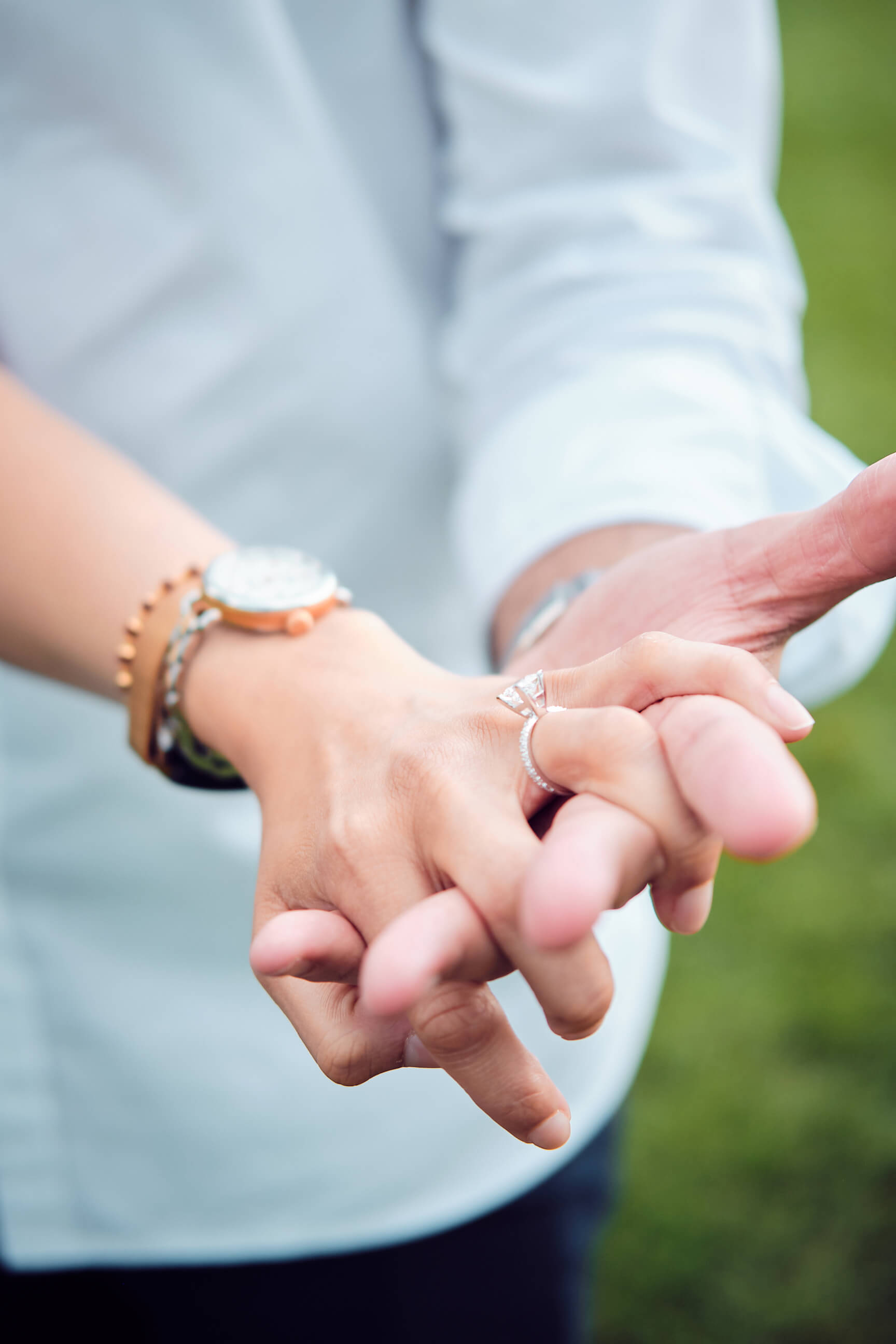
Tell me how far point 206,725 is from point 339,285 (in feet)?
1.96

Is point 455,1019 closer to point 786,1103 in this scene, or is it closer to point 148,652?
point 148,652

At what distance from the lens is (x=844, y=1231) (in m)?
2.16

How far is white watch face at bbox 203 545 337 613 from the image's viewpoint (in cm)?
93

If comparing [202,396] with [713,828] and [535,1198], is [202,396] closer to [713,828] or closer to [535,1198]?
[713,828]

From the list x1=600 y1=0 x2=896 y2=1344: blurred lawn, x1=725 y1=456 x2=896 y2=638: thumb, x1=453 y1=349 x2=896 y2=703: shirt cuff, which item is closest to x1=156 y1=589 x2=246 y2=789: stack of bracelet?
x1=453 y1=349 x2=896 y2=703: shirt cuff

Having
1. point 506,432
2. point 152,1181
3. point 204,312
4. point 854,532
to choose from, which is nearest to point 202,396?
point 204,312

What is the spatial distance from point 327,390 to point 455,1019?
32.6 inches

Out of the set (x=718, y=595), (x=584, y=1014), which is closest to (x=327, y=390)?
(x=718, y=595)

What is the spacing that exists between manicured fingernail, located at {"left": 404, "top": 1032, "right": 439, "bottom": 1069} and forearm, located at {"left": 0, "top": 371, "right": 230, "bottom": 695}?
467mm

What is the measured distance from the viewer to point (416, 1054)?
0.75m

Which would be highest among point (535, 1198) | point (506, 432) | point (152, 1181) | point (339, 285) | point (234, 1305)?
point (339, 285)

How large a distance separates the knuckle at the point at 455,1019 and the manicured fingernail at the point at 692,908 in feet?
0.48

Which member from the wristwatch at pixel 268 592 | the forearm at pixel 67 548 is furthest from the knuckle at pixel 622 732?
the forearm at pixel 67 548

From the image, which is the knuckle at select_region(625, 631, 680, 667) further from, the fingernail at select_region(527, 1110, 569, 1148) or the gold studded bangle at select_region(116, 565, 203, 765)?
the gold studded bangle at select_region(116, 565, 203, 765)
